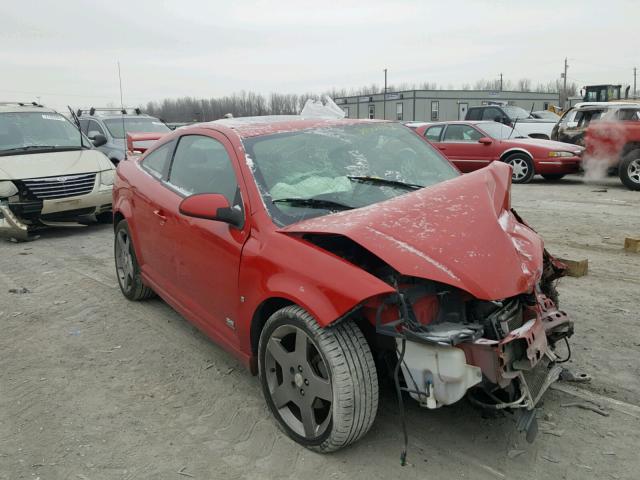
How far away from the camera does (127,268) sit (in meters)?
4.92

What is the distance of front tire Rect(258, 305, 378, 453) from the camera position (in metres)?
2.48

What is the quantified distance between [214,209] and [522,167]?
34.5 feet

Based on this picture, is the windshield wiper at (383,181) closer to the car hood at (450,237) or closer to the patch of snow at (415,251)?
the car hood at (450,237)

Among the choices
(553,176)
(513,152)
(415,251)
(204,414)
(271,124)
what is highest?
(271,124)

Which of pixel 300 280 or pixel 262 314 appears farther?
pixel 262 314

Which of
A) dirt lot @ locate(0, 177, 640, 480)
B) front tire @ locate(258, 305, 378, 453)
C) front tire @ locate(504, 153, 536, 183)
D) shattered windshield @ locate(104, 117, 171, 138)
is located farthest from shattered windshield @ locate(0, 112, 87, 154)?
front tire @ locate(504, 153, 536, 183)

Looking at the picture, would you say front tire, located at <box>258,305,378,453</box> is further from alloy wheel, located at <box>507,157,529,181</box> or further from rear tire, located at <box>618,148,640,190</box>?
alloy wheel, located at <box>507,157,529,181</box>

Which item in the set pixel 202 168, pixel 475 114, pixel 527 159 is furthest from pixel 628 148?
pixel 202 168

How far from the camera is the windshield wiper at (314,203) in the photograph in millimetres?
3074

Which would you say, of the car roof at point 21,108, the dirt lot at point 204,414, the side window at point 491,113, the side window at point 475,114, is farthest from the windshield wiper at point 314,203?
the side window at point 475,114

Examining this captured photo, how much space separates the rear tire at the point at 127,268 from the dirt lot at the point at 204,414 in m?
0.12

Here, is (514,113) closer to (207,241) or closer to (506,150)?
(506,150)

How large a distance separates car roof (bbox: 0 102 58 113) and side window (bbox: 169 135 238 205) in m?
6.15

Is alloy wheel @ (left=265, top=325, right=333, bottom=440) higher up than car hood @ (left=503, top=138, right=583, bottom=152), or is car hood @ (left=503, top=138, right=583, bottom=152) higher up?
car hood @ (left=503, top=138, right=583, bottom=152)
